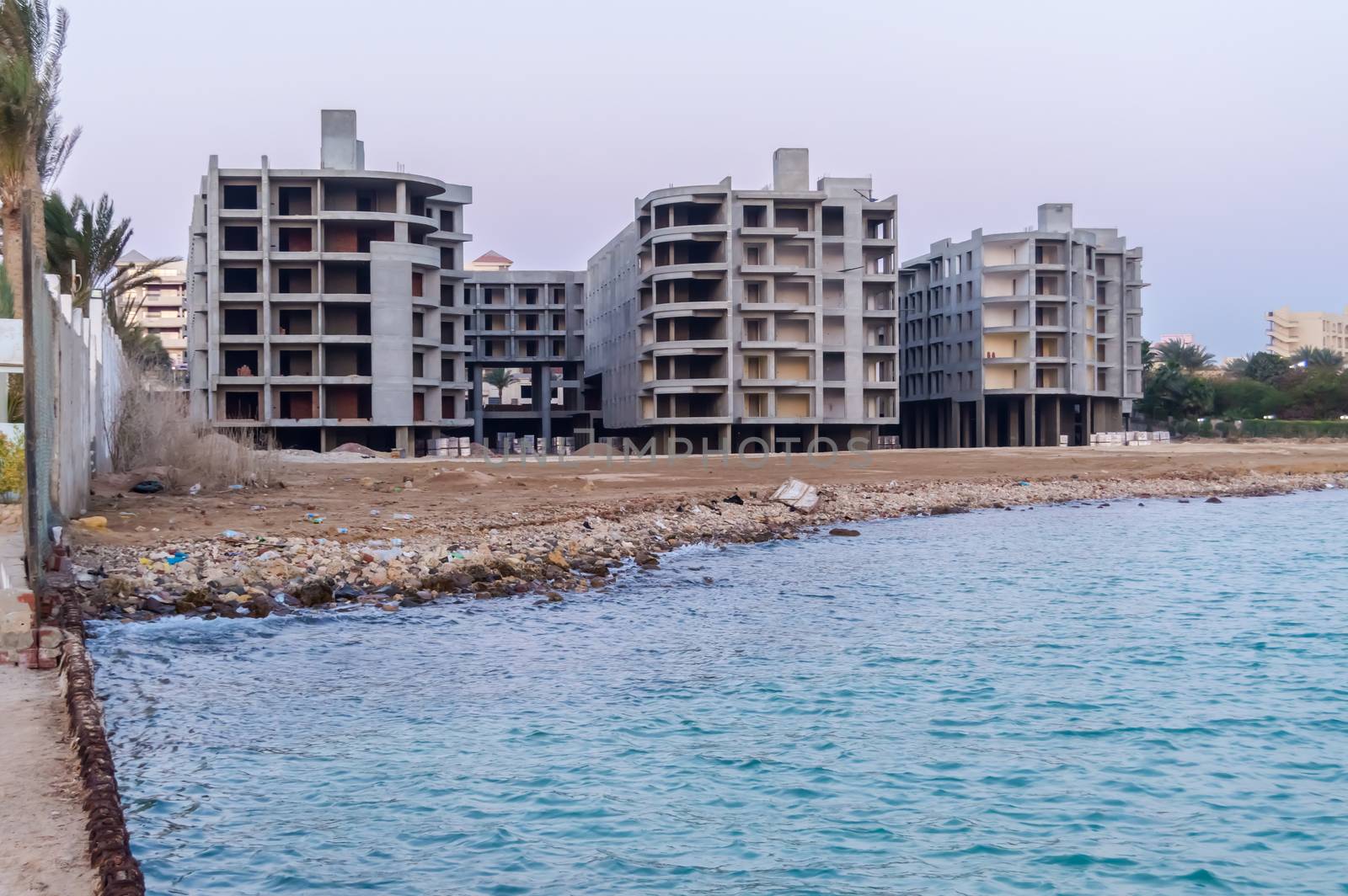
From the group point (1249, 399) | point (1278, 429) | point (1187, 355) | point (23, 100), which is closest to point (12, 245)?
point (23, 100)

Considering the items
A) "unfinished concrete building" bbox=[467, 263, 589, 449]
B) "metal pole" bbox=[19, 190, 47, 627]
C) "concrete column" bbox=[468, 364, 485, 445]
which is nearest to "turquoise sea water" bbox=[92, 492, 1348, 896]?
"metal pole" bbox=[19, 190, 47, 627]

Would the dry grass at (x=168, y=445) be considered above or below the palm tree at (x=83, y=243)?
below

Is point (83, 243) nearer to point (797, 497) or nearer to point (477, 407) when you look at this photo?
point (797, 497)

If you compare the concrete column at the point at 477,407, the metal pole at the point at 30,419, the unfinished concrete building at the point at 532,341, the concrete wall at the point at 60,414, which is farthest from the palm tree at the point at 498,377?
the metal pole at the point at 30,419

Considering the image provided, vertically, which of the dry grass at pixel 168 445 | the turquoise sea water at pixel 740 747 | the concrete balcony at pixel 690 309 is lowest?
the turquoise sea water at pixel 740 747

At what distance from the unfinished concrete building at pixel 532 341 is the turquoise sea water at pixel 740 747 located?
79.8 metres

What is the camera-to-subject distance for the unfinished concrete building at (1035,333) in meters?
81.1

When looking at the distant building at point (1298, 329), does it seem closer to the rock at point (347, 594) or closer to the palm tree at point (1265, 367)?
the palm tree at point (1265, 367)

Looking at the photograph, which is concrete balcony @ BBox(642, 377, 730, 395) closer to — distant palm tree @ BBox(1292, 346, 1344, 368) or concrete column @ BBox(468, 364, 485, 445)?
concrete column @ BBox(468, 364, 485, 445)

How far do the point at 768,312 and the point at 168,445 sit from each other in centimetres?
4540

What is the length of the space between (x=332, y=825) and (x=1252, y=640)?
1184cm

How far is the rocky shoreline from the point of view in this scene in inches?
587

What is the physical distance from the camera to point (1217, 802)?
28.3ft

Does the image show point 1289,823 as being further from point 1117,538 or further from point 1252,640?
point 1117,538
